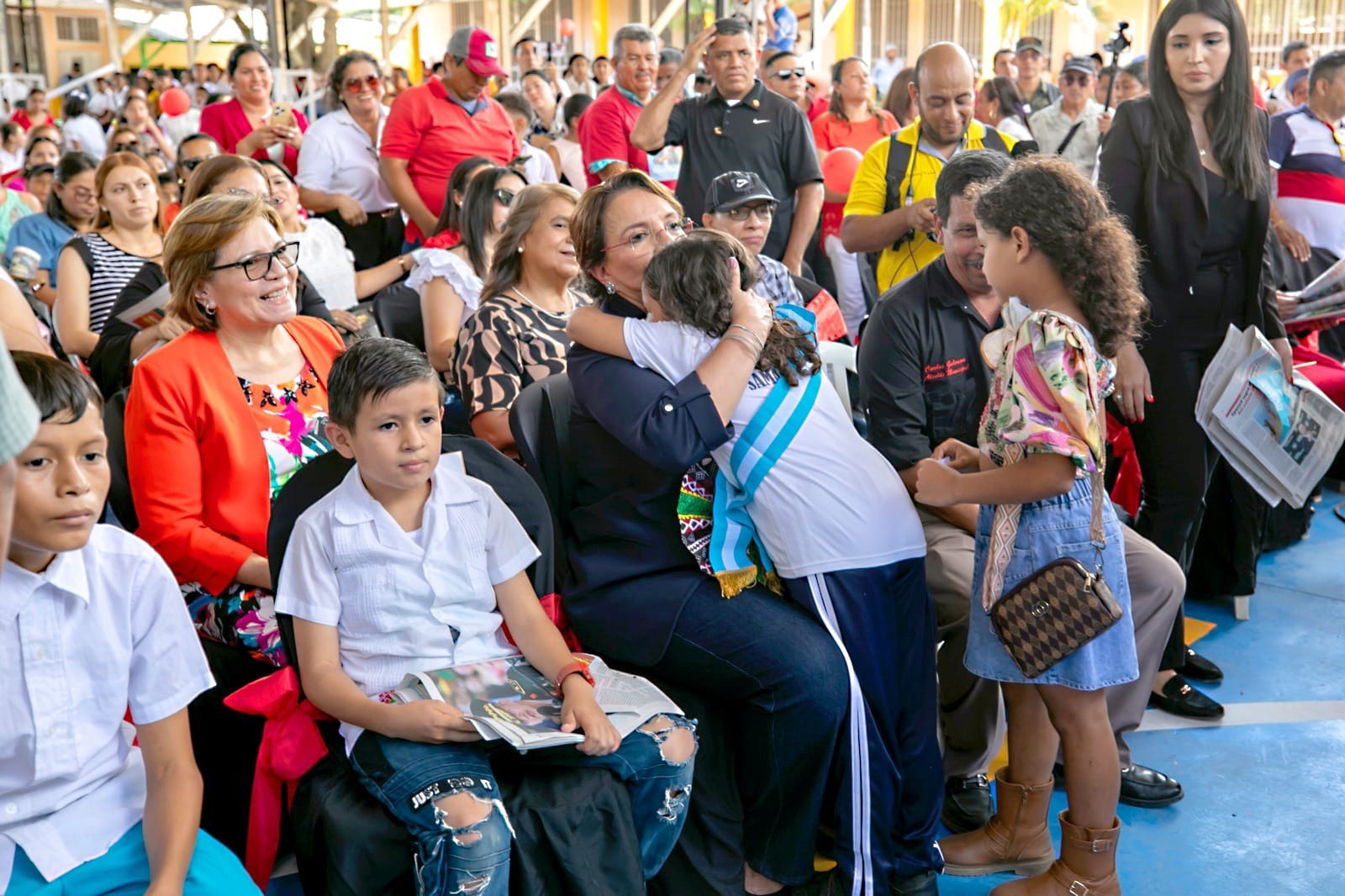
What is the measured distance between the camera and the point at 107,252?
12.7ft

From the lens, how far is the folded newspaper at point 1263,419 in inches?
116

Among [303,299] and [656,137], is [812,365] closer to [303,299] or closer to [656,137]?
[303,299]

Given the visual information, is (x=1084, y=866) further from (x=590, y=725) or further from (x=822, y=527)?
(x=590, y=725)

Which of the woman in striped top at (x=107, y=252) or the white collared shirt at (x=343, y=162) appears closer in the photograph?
the woman in striped top at (x=107, y=252)

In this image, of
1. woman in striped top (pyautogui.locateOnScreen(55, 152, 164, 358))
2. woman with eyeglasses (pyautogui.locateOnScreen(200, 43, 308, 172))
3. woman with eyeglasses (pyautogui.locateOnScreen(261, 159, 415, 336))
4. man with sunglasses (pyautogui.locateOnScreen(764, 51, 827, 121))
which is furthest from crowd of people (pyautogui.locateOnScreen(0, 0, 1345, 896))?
man with sunglasses (pyautogui.locateOnScreen(764, 51, 827, 121))

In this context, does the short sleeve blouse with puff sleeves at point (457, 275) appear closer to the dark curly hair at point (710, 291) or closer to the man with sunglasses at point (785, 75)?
the dark curly hair at point (710, 291)

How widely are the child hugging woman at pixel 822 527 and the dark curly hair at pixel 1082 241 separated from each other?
0.45m

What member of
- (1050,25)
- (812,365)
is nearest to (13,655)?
(812,365)

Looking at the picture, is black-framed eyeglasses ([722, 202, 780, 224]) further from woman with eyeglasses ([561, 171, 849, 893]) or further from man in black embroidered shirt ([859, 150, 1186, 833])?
woman with eyeglasses ([561, 171, 849, 893])

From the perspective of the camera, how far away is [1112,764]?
2.16 m

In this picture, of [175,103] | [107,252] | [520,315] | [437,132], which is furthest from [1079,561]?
[175,103]

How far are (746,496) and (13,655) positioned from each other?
1182mm

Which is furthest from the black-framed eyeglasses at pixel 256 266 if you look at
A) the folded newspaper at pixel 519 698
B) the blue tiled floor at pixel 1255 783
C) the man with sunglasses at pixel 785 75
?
the man with sunglasses at pixel 785 75

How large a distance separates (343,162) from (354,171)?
0.18ft
